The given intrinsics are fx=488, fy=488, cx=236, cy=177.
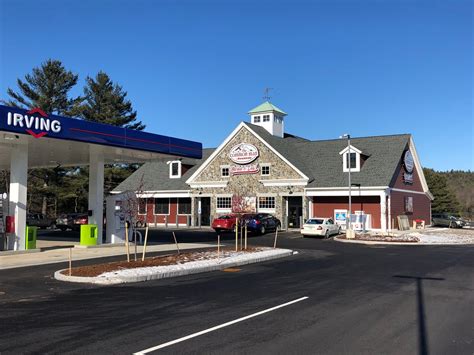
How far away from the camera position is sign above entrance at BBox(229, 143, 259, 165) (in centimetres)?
4359

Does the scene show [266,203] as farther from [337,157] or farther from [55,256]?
[55,256]

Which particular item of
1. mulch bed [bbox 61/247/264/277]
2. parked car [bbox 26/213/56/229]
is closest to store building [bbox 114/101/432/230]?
parked car [bbox 26/213/56/229]

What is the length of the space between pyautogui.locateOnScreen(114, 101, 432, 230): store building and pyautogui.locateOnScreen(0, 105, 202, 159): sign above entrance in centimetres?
1135

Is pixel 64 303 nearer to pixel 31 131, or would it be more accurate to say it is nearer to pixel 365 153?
pixel 31 131

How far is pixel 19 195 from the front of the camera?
19859 millimetres

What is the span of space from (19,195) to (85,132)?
3670mm

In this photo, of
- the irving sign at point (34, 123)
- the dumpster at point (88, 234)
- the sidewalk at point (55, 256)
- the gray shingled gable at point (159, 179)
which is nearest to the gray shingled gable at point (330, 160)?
the gray shingled gable at point (159, 179)

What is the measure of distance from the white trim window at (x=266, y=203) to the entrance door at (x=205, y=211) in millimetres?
5906

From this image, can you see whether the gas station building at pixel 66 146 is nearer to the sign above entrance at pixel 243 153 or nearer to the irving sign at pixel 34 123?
the irving sign at pixel 34 123

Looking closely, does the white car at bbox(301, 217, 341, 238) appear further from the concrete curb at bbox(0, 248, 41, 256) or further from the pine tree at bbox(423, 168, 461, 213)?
the pine tree at bbox(423, 168, 461, 213)

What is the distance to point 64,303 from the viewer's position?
972cm

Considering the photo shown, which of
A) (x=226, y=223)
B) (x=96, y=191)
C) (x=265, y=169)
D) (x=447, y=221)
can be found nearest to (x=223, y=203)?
(x=265, y=169)

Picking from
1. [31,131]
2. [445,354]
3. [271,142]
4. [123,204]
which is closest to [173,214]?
[271,142]

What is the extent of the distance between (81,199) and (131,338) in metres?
57.7
